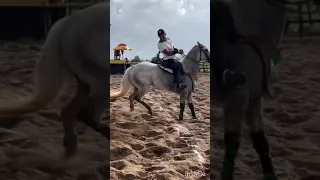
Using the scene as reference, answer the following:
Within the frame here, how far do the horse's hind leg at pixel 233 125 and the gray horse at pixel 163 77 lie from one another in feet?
8.84

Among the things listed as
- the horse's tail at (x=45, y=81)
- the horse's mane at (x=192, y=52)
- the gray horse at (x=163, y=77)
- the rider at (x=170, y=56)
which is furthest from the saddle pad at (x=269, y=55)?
the horse's mane at (x=192, y=52)

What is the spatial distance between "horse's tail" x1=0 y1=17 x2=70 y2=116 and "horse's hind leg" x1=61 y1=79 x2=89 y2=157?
2.3 inches

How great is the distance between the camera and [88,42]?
1.01 metres

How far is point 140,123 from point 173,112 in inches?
39.9

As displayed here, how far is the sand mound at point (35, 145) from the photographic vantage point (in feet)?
3.31

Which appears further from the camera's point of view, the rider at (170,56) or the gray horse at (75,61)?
the rider at (170,56)

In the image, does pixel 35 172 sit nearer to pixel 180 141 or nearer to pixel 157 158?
pixel 157 158

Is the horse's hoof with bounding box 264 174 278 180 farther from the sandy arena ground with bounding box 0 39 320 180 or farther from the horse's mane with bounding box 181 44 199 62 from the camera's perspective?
the horse's mane with bounding box 181 44 199 62

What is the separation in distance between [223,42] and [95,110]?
45 centimetres

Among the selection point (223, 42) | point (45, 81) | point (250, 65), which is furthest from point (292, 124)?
point (45, 81)

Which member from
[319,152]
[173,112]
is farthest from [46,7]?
[173,112]

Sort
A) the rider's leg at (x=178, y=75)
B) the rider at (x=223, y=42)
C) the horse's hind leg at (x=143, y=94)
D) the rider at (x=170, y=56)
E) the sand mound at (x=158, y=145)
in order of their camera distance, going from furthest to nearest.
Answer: the horse's hind leg at (x=143, y=94) → the rider's leg at (x=178, y=75) → the rider at (x=170, y=56) → the sand mound at (x=158, y=145) → the rider at (x=223, y=42)

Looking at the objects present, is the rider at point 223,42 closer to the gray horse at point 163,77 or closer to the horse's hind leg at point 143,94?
the gray horse at point 163,77

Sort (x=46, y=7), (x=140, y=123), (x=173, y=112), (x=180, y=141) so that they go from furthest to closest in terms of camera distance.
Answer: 1. (x=173, y=112)
2. (x=140, y=123)
3. (x=180, y=141)
4. (x=46, y=7)
